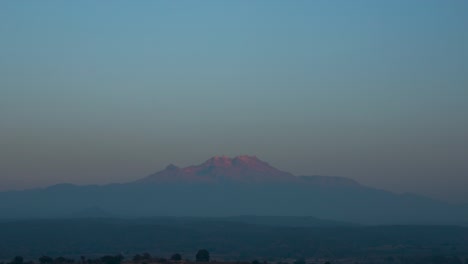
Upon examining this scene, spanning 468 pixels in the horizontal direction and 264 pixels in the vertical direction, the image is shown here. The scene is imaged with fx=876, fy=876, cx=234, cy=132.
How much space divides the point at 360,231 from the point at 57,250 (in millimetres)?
58794

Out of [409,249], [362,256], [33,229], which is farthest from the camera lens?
[33,229]

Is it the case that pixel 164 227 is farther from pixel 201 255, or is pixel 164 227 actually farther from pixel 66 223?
pixel 201 255

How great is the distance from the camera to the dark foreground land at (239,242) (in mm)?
124188

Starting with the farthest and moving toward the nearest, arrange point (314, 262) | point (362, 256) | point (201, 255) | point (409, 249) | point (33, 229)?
point (33, 229)
point (409, 249)
point (362, 256)
point (314, 262)
point (201, 255)

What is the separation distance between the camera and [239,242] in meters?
148

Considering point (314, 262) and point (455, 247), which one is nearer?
point (314, 262)

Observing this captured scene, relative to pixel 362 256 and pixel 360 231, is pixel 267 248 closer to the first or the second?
pixel 362 256

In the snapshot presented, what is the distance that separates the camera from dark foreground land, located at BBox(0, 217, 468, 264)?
124 meters

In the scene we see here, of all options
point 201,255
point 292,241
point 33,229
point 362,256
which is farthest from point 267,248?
point 201,255

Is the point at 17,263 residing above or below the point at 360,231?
below

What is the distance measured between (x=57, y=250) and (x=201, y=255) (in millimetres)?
55592

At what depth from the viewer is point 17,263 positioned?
7512 cm

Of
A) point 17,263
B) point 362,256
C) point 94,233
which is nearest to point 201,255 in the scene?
point 17,263

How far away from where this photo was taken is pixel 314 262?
11488 centimetres
